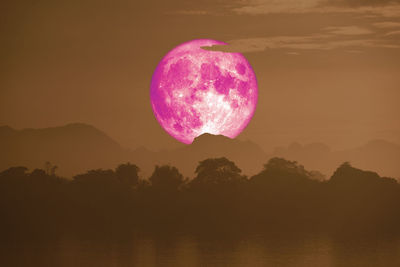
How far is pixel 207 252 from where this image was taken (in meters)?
43.3

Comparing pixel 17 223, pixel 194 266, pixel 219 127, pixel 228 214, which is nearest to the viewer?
pixel 219 127

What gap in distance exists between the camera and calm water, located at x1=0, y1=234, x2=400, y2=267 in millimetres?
38156

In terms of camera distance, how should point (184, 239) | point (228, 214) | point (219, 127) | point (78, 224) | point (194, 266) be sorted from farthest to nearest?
1. point (78, 224)
2. point (228, 214)
3. point (184, 239)
4. point (194, 266)
5. point (219, 127)

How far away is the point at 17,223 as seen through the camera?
61.7m

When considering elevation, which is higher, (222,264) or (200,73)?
(200,73)

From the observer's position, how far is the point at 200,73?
28.4 m

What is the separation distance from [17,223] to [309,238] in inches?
966

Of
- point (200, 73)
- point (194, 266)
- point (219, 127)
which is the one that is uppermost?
point (200, 73)

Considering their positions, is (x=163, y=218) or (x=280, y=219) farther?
(x=280, y=219)

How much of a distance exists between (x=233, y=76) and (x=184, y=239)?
28000 millimetres

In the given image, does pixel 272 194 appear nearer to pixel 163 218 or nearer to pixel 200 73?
pixel 163 218

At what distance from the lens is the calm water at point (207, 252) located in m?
38.2

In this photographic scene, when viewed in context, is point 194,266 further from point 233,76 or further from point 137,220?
point 137,220

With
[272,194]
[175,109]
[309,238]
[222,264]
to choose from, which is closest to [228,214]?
[272,194]
